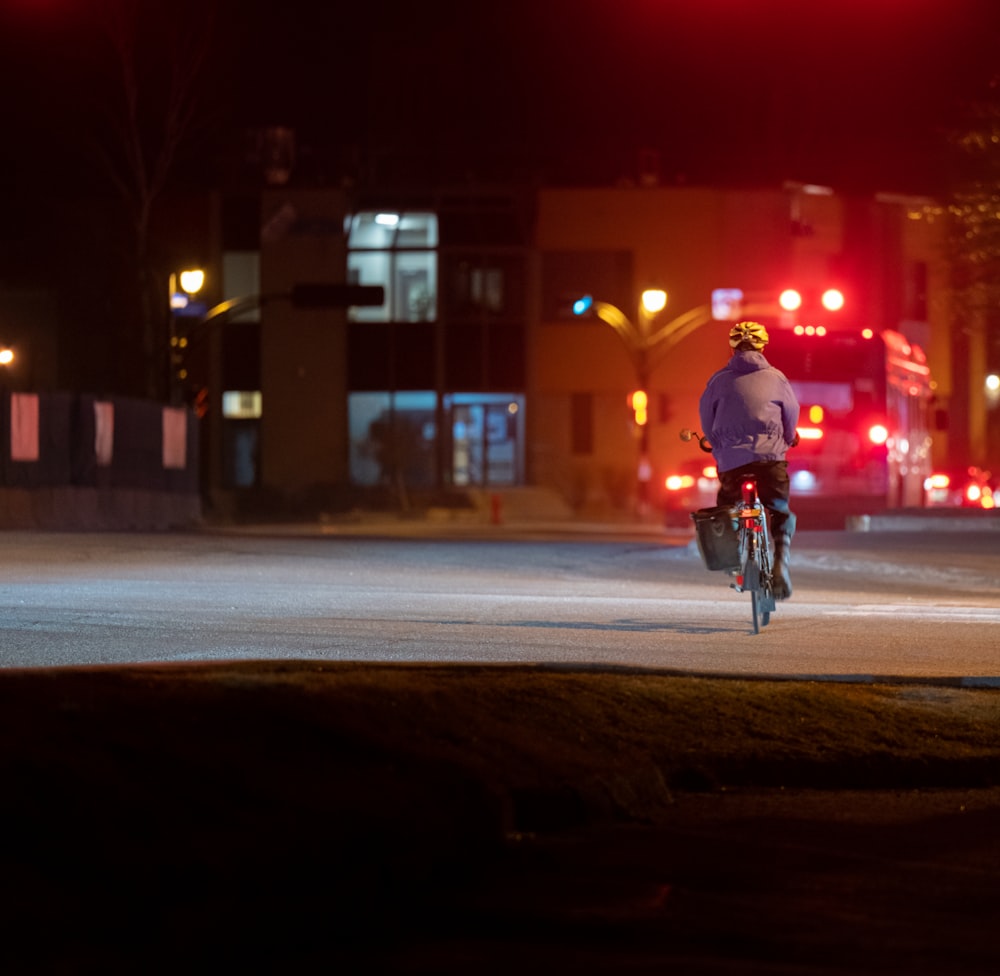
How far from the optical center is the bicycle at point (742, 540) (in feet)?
41.0

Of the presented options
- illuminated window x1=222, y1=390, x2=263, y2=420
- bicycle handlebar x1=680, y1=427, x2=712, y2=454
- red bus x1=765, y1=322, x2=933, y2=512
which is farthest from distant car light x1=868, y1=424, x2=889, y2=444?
illuminated window x1=222, y1=390, x2=263, y2=420

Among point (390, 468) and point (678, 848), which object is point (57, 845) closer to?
point (678, 848)

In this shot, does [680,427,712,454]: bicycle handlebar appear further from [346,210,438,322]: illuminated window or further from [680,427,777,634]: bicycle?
[346,210,438,322]: illuminated window

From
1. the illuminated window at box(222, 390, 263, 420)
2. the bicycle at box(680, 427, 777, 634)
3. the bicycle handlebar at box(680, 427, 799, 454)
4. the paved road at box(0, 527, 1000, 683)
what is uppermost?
the illuminated window at box(222, 390, 263, 420)

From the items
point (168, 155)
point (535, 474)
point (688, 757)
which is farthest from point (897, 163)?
point (688, 757)

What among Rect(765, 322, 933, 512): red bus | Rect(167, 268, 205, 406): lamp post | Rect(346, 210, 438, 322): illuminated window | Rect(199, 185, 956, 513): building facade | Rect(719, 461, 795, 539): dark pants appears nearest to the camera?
Rect(719, 461, 795, 539): dark pants

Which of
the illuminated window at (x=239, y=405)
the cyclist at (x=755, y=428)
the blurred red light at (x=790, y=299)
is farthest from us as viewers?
the illuminated window at (x=239, y=405)

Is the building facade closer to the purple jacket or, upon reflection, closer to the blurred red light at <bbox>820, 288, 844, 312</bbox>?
the blurred red light at <bbox>820, 288, 844, 312</bbox>

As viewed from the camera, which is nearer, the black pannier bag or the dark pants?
the black pannier bag

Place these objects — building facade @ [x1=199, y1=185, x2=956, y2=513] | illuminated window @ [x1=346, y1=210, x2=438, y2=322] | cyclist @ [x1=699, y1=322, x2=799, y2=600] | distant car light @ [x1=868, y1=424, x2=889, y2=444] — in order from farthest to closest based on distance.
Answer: building facade @ [x1=199, y1=185, x2=956, y2=513]
illuminated window @ [x1=346, y1=210, x2=438, y2=322]
distant car light @ [x1=868, y1=424, x2=889, y2=444]
cyclist @ [x1=699, y1=322, x2=799, y2=600]

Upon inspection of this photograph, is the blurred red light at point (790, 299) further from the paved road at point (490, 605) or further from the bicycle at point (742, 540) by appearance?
the bicycle at point (742, 540)

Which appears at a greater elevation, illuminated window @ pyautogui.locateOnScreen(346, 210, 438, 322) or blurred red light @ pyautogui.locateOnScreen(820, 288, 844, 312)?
illuminated window @ pyautogui.locateOnScreen(346, 210, 438, 322)

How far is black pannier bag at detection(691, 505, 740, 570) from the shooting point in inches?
495

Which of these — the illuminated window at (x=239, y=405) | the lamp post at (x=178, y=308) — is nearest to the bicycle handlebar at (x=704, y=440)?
the lamp post at (x=178, y=308)
